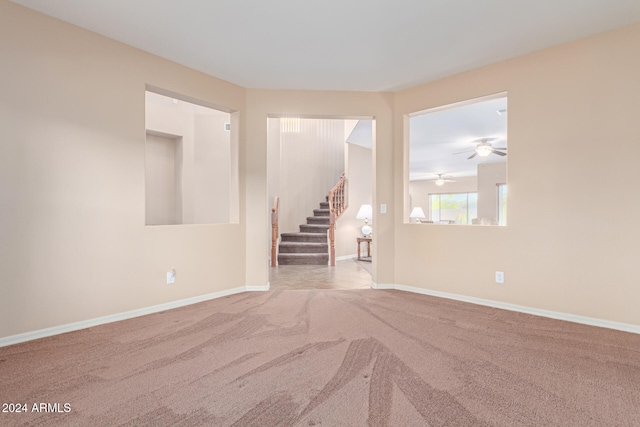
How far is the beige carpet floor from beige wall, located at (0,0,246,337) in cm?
35

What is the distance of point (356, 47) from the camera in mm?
3131

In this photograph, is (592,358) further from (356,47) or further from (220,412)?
(356,47)

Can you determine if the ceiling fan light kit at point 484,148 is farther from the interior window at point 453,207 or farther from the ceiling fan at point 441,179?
the interior window at point 453,207

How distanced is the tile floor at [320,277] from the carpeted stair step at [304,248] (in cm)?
47

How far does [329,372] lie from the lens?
204 centimetres

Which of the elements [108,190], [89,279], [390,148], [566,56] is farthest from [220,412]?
[566,56]

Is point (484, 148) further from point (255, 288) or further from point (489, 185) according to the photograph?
point (255, 288)

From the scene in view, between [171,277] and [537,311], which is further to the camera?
[171,277]

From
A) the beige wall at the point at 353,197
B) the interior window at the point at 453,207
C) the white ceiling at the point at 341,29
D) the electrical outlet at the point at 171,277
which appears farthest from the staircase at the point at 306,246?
the interior window at the point at 453,207

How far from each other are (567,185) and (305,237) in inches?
190

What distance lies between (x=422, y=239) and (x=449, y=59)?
212 cm

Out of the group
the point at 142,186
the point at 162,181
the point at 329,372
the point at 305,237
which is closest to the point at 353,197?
the point at 305,237

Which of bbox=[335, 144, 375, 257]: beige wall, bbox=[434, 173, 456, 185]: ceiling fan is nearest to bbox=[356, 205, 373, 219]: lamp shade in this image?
bbox=[335, 144, 375, 257]: beige wall

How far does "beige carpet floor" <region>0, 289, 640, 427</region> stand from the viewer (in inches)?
63.5
